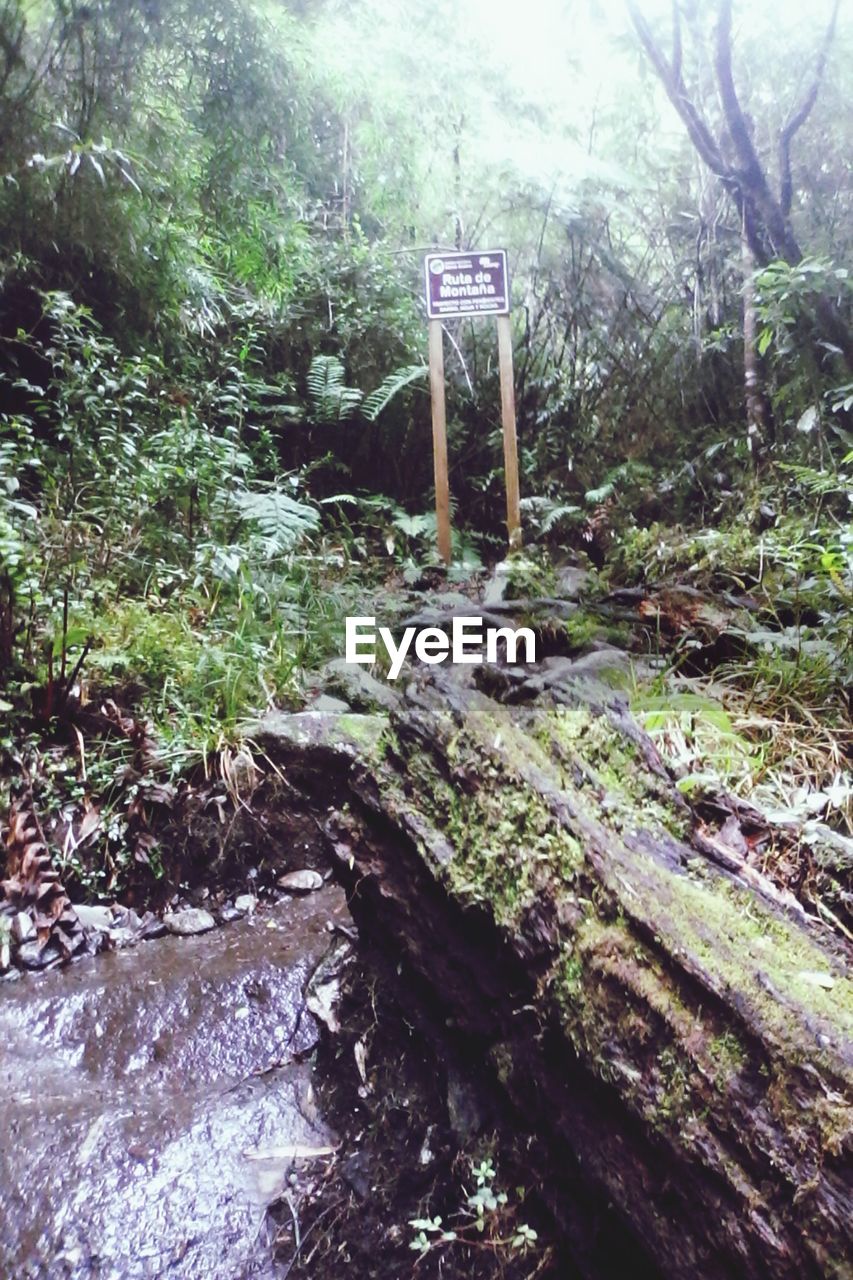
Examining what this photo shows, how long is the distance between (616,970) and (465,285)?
451 centimetres

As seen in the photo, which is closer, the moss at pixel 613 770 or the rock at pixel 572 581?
the moss at pixel 613 770

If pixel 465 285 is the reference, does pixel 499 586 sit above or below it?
below

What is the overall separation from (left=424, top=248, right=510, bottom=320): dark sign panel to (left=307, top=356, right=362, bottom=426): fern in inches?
37.7

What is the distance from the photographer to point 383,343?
5.94 meters

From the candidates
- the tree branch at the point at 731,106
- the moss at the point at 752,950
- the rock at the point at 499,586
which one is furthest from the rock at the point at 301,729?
the tree branch at the point at 731,106

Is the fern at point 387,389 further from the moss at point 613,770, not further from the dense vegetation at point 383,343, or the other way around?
the moss at point 613,770

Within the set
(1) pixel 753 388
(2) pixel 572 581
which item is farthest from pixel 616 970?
(1) pixel 753 388

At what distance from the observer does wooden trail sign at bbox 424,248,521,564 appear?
463 cm

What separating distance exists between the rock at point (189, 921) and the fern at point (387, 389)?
3.83 metres

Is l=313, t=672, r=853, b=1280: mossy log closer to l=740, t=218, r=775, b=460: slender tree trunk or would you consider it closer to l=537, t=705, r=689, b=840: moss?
l=537, t=705, r=689, b=840: moss

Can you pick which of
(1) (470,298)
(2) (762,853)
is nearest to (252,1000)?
(2) (762,853)

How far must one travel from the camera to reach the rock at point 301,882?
2395mm

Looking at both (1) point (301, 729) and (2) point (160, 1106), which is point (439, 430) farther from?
(2) point (160, 1106)

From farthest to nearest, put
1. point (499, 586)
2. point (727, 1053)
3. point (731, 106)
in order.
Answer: point (731, 106)
point (499, 586)
point (727, 1053)
